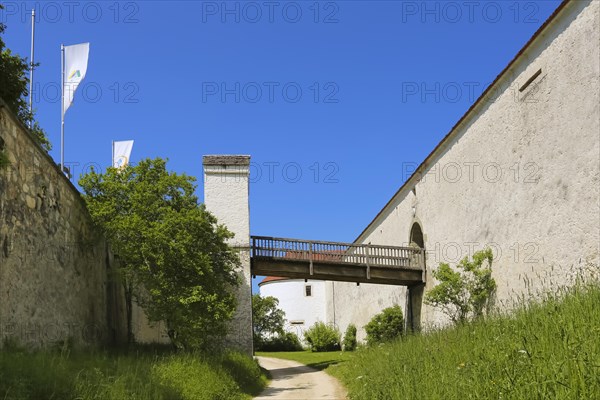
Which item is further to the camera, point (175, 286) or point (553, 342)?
point (175, 286)

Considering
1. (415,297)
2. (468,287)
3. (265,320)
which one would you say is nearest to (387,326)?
(415,297)

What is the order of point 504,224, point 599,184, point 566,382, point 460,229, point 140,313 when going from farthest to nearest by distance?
point 460,229
point 140,313
point 504,224
point 599,184
point 566,382

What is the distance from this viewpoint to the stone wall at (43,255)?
862cm

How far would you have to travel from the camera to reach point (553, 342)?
609 cm

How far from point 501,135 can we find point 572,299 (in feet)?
31.9

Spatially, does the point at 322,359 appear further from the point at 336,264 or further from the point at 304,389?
the point at 304,389

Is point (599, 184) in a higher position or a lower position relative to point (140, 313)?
higher

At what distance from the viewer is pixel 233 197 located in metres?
20.8

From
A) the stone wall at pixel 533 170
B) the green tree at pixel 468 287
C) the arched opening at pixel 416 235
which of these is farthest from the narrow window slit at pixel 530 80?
the arched opening at pixel 416 235

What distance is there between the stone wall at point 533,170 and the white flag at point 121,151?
14.0 m

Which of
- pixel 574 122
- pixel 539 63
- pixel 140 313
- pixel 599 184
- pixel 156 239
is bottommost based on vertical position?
pixel 140 313

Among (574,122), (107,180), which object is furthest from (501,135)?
(107,180)

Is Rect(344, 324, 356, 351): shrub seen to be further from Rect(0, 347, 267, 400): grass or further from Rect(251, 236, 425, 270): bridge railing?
Rect(0, 347, 267, 400): grass

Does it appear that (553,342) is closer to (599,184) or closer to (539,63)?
(599,184)
